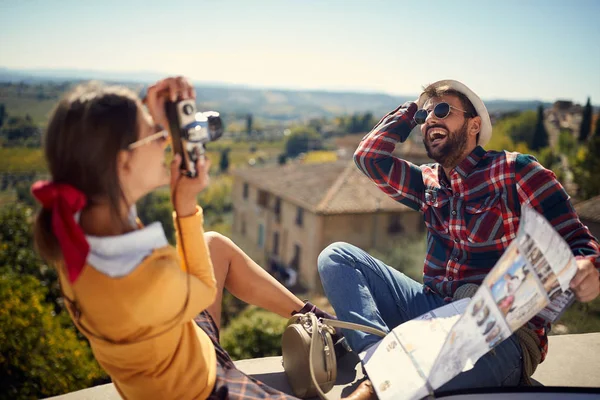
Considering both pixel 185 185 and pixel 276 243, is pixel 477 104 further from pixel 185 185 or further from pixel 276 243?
pixel 276 243

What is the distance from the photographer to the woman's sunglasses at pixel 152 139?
1.35m

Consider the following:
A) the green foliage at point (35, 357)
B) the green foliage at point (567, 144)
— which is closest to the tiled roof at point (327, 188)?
the green foliage at point (35, 357)

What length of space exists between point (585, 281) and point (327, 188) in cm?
2216

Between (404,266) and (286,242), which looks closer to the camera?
(404,266)

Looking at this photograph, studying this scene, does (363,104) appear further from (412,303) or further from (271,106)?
(412,303)

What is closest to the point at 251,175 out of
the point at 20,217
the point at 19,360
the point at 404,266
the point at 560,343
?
the point at 404,266

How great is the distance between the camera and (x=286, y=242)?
85.3 feet

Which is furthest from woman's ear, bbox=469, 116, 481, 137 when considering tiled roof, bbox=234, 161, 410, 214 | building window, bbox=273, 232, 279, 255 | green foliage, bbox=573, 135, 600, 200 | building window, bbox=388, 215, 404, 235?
building window, bbox=273, 232, 279, 255

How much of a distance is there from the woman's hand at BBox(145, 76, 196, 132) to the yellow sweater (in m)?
0.32

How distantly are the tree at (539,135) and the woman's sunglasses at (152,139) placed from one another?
139 ft

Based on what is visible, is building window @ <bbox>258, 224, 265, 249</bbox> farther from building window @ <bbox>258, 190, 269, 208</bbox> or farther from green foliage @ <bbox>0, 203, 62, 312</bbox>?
green foliage @ <bbox>0, 203, 62, 312</bbox>

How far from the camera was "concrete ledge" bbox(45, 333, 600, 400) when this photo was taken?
7.52 feet

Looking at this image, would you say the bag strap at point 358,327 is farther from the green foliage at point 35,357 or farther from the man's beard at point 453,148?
the green foliage at point 35,357

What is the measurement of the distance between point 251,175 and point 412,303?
91.0 feet
